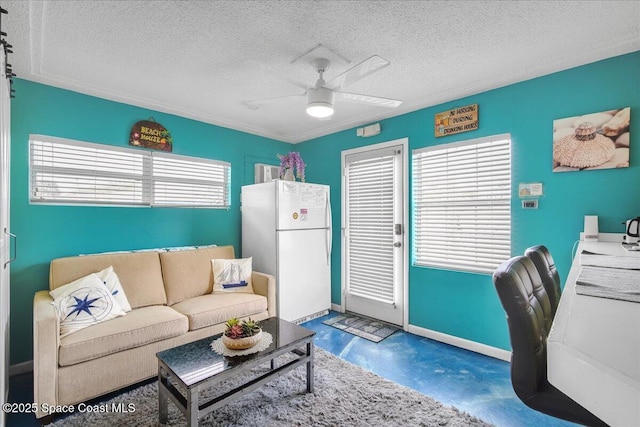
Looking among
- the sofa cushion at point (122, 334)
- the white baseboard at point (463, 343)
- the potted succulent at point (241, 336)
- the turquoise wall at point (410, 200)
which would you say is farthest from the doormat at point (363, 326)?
the sofa cushion at point (122, 334)

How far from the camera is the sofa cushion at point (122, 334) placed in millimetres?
1899

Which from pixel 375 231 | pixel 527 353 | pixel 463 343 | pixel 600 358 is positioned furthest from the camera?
pixel 375 231

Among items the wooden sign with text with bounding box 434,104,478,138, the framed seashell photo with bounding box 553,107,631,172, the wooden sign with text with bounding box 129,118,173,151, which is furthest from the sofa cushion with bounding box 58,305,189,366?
the framed seashell photo with bounding box 553,107,631,172

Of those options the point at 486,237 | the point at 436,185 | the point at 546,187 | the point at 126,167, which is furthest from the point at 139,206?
the point at 546,187

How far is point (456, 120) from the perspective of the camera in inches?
114

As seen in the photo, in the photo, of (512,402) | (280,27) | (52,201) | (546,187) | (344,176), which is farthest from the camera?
(344,176)

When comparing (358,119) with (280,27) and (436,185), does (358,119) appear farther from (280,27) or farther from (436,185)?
(280,27)

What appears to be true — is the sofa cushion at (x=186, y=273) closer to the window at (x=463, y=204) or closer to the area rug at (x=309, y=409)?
the area rug at (x=309, y=409)

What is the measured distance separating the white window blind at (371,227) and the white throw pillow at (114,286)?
7.99 ft

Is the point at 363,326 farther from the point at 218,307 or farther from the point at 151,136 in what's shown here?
the point at 151,136

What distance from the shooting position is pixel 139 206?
305 cm

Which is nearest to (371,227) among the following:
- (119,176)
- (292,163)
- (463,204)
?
(463,204)

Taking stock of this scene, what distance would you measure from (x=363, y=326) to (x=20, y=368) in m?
3.06

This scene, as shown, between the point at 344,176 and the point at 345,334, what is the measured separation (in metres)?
1.91
